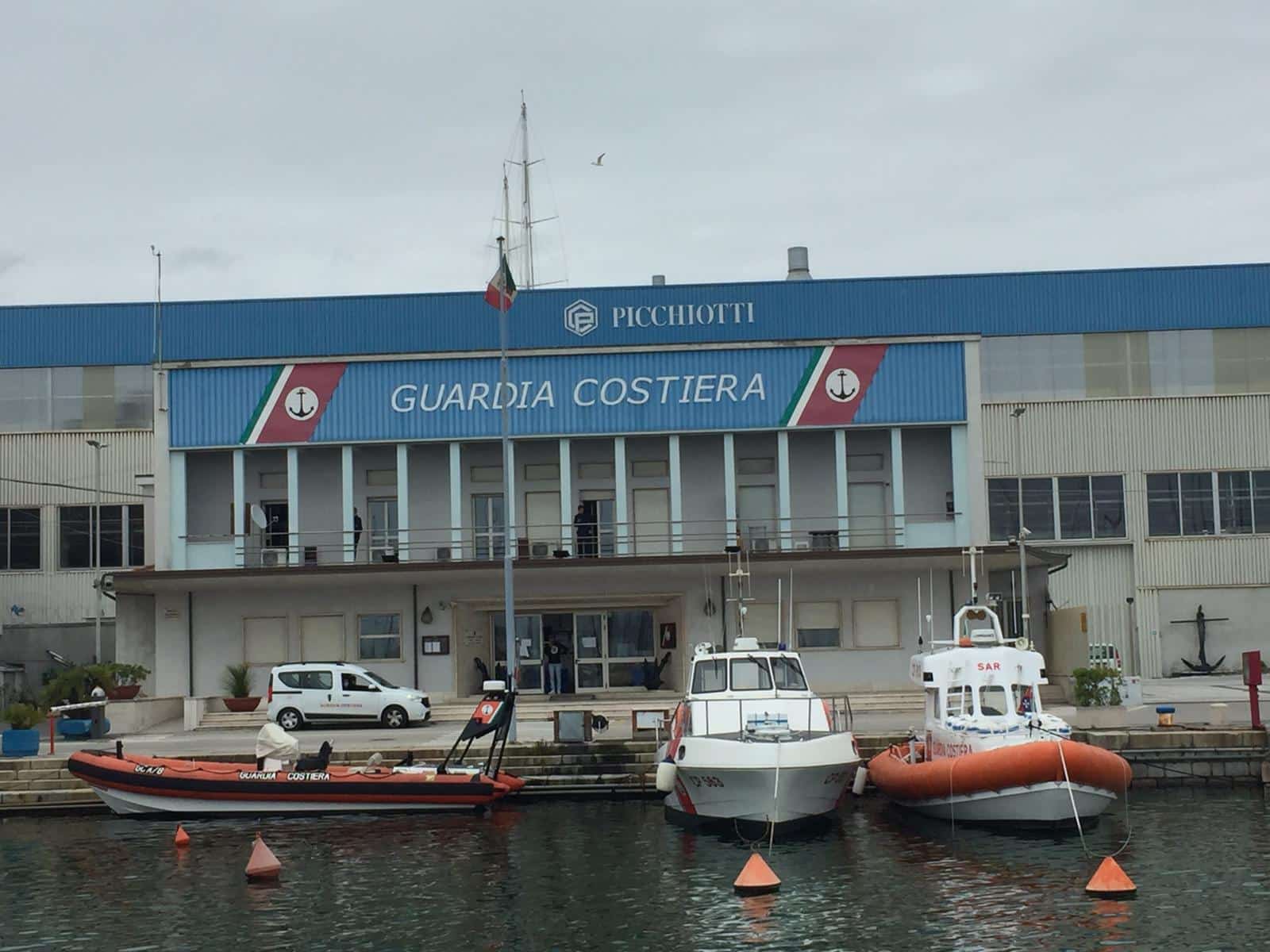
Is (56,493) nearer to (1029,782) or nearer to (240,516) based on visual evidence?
(240,516)

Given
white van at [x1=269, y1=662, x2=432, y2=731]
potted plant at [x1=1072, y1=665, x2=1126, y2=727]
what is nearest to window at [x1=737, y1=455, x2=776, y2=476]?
white van at [x1=269, y1=662, x2=432, y2=731]

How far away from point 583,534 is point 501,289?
28.3ft

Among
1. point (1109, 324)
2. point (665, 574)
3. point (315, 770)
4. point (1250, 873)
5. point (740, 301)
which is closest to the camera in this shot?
point (1250, 873)

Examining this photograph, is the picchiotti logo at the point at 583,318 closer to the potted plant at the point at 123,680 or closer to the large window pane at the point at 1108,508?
the potted plant at the point at 123,680

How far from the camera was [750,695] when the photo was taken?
2588 cm

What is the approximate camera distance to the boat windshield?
26.5 m

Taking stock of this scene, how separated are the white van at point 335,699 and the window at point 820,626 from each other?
31.1 ft

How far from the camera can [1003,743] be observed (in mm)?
24328

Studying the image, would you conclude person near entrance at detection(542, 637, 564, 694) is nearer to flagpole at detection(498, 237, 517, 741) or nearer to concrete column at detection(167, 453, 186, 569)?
flagpole at detection(498, 237, 517, 741)

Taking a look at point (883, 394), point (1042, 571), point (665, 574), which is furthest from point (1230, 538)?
point (665, 574)

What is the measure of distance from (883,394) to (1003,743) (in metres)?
16.2

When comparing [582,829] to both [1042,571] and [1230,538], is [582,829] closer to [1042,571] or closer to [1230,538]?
[1042,571]

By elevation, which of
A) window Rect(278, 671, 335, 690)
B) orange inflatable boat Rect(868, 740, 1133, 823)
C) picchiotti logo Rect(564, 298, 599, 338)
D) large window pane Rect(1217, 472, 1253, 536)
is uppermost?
picchiotti logo Rect(564, 298, 599, 338)

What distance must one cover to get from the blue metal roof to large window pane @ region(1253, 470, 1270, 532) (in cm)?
516
